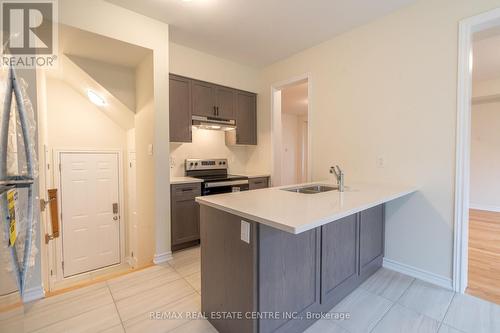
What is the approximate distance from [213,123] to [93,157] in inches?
77.1

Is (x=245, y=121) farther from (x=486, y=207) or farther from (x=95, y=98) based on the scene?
(x=486, y=207)

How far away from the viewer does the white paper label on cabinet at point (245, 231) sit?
131cm

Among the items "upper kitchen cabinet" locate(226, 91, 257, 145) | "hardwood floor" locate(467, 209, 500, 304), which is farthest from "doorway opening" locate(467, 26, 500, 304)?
"upper kitchen cabinet" locate(226, 91, 257, 145)

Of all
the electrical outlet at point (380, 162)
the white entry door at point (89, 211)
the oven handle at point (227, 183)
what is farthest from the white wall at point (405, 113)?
the white entry door at point (89, 211)

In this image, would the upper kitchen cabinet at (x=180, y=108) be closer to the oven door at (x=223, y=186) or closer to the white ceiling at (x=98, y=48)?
the white ceiling at (x=98, y=48)

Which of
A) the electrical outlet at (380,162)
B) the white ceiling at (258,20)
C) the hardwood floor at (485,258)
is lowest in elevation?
the hardwood floor at (485,258)

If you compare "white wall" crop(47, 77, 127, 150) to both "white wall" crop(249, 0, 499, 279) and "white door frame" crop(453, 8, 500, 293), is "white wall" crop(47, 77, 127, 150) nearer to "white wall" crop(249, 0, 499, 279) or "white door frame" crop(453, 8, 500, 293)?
"white wall" crop(249, 0, 499, 279)

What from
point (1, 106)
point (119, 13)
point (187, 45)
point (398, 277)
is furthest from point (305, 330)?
point (187, 45)

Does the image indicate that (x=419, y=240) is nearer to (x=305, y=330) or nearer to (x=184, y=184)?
(x=305, y=330)

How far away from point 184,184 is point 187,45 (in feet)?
6.44

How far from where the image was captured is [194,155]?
11.9ft

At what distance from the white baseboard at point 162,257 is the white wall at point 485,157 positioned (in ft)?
21.4

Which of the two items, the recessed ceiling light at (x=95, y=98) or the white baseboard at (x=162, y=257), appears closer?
the white baseboard at (x=162, y=257)

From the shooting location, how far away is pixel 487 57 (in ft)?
11.1
